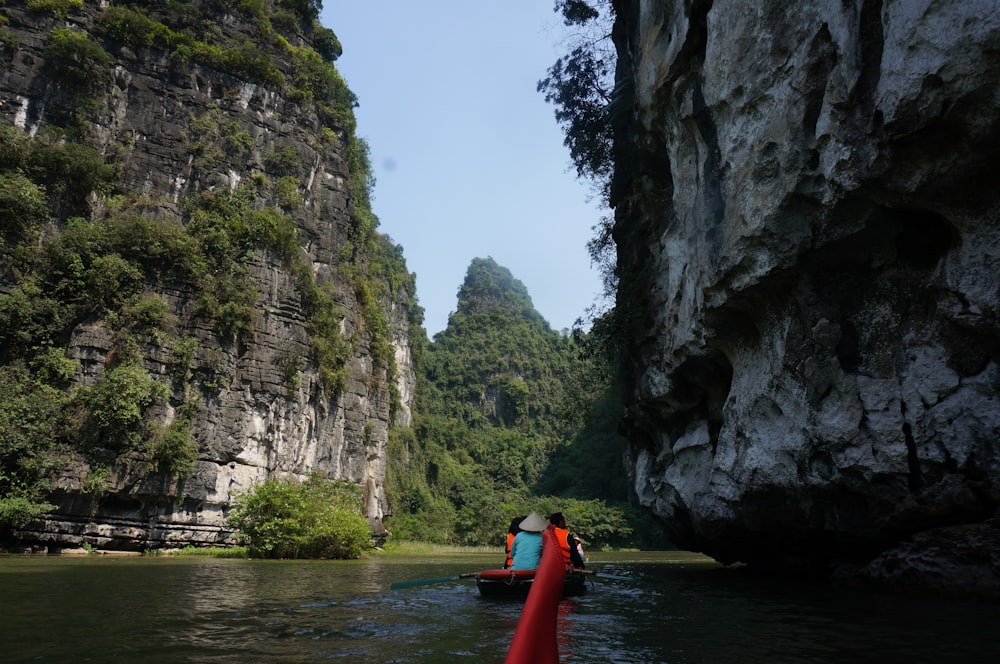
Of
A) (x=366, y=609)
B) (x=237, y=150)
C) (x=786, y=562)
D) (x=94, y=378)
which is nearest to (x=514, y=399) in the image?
(x=237, y=150)

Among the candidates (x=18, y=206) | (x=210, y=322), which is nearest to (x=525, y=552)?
(x=210, y=322)

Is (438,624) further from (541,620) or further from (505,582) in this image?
(541,620)

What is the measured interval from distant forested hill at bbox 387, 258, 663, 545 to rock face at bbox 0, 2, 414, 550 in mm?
10870

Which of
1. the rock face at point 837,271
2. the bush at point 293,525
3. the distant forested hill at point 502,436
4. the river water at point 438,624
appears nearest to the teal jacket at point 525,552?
the river water at point 438,624

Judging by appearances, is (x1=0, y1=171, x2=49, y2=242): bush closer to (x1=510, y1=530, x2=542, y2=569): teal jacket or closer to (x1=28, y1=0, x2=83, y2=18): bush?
(x1=28, y1=0, x2=83, y2=18): bush

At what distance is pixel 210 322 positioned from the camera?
76.1ft

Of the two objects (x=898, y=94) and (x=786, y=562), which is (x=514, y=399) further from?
(x=898, y=94)

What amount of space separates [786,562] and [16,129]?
2672cm

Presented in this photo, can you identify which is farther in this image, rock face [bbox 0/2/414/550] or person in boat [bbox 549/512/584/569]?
rock face [bbox 0/2/414/550]

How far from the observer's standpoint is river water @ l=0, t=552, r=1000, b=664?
5.00m

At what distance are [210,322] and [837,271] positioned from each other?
21.2 metres

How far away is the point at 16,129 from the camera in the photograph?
21.3m

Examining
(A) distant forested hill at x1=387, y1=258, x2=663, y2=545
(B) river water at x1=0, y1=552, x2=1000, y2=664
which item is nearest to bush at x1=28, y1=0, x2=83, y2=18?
(B) river water at x1=0, y1=552, x2=1000, y2=664

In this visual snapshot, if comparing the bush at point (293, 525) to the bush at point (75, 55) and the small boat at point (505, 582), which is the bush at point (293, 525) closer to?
the small boat at point (505, 582)
